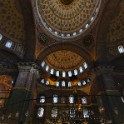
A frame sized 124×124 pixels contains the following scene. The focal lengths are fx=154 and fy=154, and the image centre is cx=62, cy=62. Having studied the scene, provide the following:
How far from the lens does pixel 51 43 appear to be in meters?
17.8

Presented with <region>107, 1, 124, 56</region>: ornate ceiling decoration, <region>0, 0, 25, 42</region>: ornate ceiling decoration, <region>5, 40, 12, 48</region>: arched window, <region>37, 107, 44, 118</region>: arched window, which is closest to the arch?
<region>107, 1, 124, 56</region>: ornate ceiling decoration

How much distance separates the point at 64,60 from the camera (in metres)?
22.4

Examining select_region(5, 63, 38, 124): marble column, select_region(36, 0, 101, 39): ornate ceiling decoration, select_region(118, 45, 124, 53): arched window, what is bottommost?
select_region(5, 63, 38, 124): marble column

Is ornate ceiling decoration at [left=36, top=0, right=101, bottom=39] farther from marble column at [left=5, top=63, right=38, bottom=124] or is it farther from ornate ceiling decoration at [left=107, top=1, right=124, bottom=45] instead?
marble column at [left=5, top=63, right=38, bottom=124]

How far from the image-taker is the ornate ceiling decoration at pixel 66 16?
60.4ft

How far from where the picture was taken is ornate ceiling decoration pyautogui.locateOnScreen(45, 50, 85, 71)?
2180 cm

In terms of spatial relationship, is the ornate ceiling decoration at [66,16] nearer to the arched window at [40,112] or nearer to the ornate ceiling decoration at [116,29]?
the ornate ceiling decoration at [116,29]

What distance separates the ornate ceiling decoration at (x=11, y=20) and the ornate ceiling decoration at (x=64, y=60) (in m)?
6.31

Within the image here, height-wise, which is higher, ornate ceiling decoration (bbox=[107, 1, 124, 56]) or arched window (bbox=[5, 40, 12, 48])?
ornate ceiling decoration (bbox=[107, 1, 124, 56])

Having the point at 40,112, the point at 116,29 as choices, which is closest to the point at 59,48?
the point at 116,29

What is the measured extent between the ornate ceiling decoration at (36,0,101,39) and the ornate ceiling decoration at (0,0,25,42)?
2744 millimetres

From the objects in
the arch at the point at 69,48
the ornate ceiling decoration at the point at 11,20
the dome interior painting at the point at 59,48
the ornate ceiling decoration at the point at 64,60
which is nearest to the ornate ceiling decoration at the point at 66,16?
the dome interior painting at the point at 59,48

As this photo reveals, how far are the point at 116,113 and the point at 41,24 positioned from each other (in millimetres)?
11882

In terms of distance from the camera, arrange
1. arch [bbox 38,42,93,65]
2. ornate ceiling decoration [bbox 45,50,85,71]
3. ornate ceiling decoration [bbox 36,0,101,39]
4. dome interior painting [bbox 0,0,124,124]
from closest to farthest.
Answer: dome interior painting [bbox 0,0,124,124] → arch [bbox 38,42,93,65] → ornate ceiling decoration [bbox 36,0,101,39] → ornate ceiling decoration [bbox 45,50,85,71]
